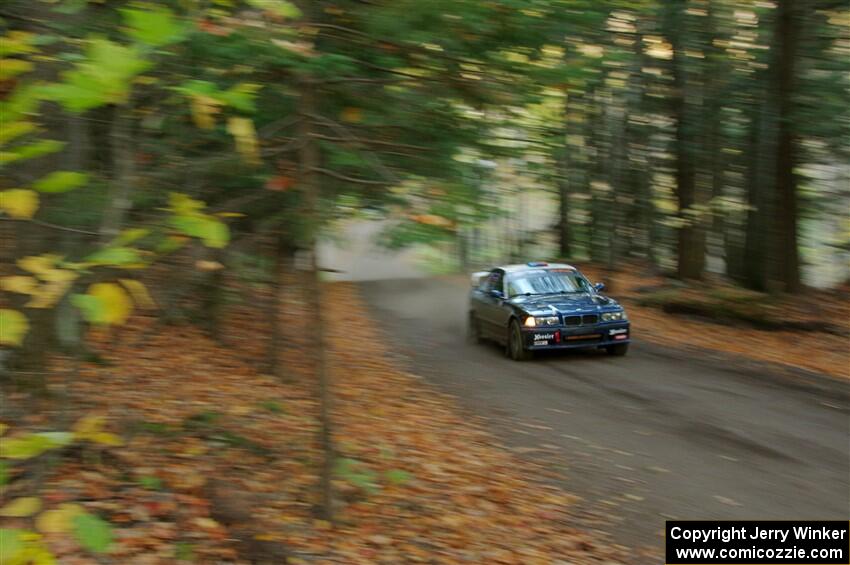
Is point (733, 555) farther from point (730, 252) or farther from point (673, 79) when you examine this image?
point (730, 252)

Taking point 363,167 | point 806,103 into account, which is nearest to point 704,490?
point 363,167

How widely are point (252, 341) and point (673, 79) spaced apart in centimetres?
1498

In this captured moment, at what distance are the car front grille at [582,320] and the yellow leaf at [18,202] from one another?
1359 centimetres

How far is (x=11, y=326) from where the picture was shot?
244cm

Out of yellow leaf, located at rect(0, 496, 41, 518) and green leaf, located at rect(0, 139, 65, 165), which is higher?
green leaf, located at rect(0, 139, 65, 165)

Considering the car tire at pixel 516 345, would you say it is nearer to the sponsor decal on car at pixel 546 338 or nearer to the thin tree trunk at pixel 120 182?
the sponsor decal on car at pixel 546 338

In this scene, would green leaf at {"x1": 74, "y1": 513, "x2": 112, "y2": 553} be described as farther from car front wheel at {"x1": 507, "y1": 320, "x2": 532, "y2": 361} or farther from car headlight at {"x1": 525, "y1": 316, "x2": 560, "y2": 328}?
car front wheel at {"x1": 507, "y1": 320, "x2": 532, "y2": 361}

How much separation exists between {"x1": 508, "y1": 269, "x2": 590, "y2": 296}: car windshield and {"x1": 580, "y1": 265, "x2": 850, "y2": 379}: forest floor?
240cm

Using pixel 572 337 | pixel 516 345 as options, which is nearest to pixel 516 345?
pixel 516 345

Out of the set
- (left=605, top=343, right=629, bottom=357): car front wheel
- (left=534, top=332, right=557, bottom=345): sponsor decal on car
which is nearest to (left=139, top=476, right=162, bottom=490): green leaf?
(left=534, top=332, right=557, bottom=345): sponsor decal on car

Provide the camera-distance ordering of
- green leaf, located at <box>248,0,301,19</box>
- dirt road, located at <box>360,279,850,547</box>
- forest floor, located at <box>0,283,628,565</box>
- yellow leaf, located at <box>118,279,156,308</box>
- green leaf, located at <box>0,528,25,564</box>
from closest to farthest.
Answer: green leaf, located at <box>0,528,25,564</box> < yellow leaf, located at <box>118,279,156,308</box> < green leaf, located at <box>248,0,301,19</box> < forest floor, located at <box>0,283,628,565</box> < dirt road, located at <box>360,279,850,547</box>

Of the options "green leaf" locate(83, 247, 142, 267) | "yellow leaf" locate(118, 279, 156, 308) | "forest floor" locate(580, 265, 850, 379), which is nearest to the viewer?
"green leaf" locate(83, 247, 142, 267)

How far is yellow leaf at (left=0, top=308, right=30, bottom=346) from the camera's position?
94.7 inches

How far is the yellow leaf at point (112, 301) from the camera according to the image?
2.46 m
